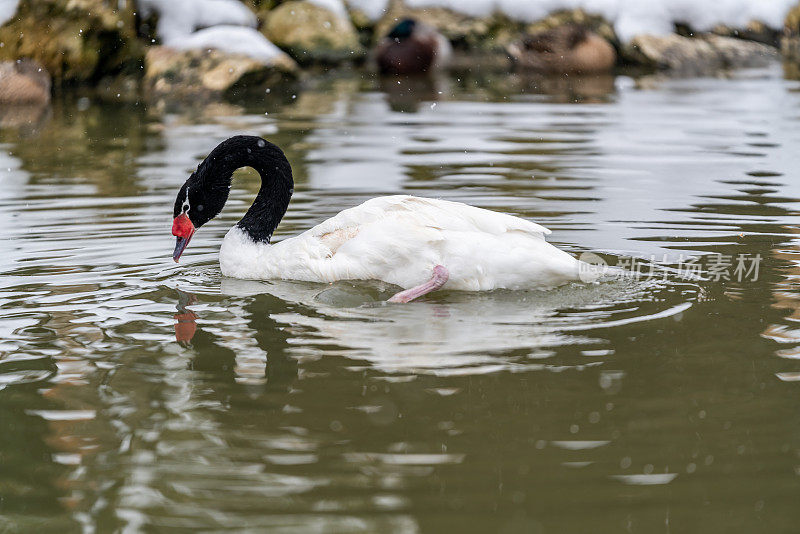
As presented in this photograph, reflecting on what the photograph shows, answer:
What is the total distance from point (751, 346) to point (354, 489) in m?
2.40

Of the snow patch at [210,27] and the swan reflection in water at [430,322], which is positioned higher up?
the snow patch at [210,27]

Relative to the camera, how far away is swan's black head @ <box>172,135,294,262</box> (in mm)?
7238

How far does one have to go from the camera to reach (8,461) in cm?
415

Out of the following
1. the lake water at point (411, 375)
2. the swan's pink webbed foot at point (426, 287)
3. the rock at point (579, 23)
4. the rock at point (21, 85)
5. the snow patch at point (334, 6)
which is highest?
the snow patch at point (334, 6)

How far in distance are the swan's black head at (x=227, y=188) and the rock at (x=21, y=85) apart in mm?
12904

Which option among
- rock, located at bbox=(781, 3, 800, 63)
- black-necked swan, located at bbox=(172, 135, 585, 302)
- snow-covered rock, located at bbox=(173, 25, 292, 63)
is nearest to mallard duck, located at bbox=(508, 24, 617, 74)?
rock, located at bbox=(781, 3, 800, 63)

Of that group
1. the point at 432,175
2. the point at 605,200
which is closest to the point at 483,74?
A: the point at 432,175

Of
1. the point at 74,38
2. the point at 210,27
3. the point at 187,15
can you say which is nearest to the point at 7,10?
the point at 74,38

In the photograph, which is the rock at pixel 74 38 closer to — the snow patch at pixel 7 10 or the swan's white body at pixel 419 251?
the snow patch at pixel 7 10

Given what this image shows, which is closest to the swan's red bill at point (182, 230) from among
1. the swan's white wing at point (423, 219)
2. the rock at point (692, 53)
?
the swan's white wing at point (423, 219)

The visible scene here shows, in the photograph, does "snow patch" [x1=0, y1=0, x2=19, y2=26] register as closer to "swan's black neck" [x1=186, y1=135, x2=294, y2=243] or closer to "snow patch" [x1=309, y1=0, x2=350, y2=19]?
"snow patch" [x1=309, y1=0, x2=350, y2=19]

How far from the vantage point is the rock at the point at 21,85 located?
62.4 feet

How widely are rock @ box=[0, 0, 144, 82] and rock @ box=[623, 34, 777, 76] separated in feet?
34.7

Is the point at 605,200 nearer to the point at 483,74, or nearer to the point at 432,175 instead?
the point at 432,175
